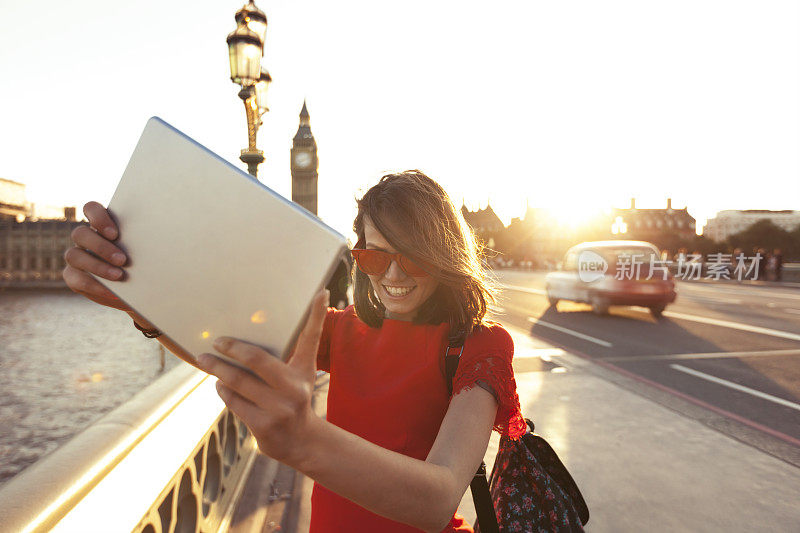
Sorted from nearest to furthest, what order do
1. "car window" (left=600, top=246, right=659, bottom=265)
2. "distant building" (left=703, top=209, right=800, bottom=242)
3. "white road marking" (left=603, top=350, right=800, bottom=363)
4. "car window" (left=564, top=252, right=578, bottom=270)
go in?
"white road marking" (left=603, top=350, right=800, bottom=363)
"car window" (left=600, top=246, right=659, bottom=265)
"car window" (left=564, top=252, right=578, bottom=270)
"distant building" (left=703, top=209, right=800, bottom=242)

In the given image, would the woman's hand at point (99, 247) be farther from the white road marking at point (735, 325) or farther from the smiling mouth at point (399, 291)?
the white road marking at point (735, 325)

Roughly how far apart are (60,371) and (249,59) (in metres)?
71.1

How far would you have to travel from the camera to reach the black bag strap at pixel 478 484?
46.4 inches

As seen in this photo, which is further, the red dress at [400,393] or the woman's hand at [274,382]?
the red dress at [400,393]

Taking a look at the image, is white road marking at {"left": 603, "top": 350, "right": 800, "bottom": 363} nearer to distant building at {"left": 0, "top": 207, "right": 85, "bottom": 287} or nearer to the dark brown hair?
the dark brown hair

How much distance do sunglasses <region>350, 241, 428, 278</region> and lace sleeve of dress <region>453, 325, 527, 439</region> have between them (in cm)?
22

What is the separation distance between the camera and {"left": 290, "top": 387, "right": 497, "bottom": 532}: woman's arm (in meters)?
0.69

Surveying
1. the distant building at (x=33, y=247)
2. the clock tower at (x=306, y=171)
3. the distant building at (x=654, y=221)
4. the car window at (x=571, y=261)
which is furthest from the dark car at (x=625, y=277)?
the distant building at (x=33, y=247)

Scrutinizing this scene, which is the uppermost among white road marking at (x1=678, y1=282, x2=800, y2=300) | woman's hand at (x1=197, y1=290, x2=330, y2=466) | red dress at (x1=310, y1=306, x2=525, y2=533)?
woman's hand at (x1=197, y1=290, x2=330, y2=466)

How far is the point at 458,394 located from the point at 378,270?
395 millimetres

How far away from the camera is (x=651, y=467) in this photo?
12.8 feet

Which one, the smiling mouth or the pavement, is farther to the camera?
the pavement

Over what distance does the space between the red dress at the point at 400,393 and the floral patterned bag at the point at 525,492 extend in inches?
2.3

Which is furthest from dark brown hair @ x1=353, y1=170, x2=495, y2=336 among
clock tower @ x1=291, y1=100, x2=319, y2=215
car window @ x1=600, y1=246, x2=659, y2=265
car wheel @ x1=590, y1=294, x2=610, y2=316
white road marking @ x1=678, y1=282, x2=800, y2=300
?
clock tower @ x1=291, y1=100, x2=319, y2=215
